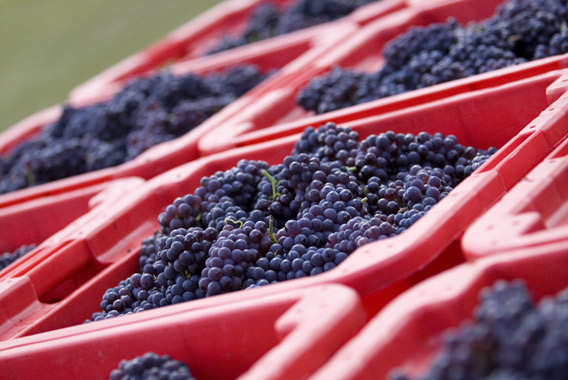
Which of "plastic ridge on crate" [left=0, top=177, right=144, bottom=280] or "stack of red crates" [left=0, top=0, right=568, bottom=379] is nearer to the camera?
"stack of red crates" [left=0, top=0, right=568, bottom=379]

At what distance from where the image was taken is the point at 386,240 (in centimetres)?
106

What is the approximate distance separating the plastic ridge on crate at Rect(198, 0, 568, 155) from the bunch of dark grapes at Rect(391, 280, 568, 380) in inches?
38.1

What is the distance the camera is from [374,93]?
2.00 meters

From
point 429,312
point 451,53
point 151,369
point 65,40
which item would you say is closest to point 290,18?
point 451,53

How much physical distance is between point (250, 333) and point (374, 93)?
1.12m

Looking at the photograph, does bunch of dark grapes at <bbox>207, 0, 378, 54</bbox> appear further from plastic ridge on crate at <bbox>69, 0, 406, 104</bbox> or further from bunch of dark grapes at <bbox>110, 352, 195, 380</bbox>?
bunch of dark grapes at <bbox>110, 352, 195, 380</bbox>

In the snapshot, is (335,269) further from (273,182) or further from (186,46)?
(186,46)

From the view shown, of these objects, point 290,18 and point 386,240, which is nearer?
point 386,240

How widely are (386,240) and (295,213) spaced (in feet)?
1.35

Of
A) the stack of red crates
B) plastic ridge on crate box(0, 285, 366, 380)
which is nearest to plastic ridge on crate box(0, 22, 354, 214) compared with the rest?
the stack of red crates

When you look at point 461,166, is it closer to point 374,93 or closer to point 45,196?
point 374,93

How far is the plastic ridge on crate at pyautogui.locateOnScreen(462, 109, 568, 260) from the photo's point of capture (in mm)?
877

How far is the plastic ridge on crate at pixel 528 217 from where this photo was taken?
2.88 feet

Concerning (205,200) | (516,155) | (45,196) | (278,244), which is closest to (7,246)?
(45,196)
